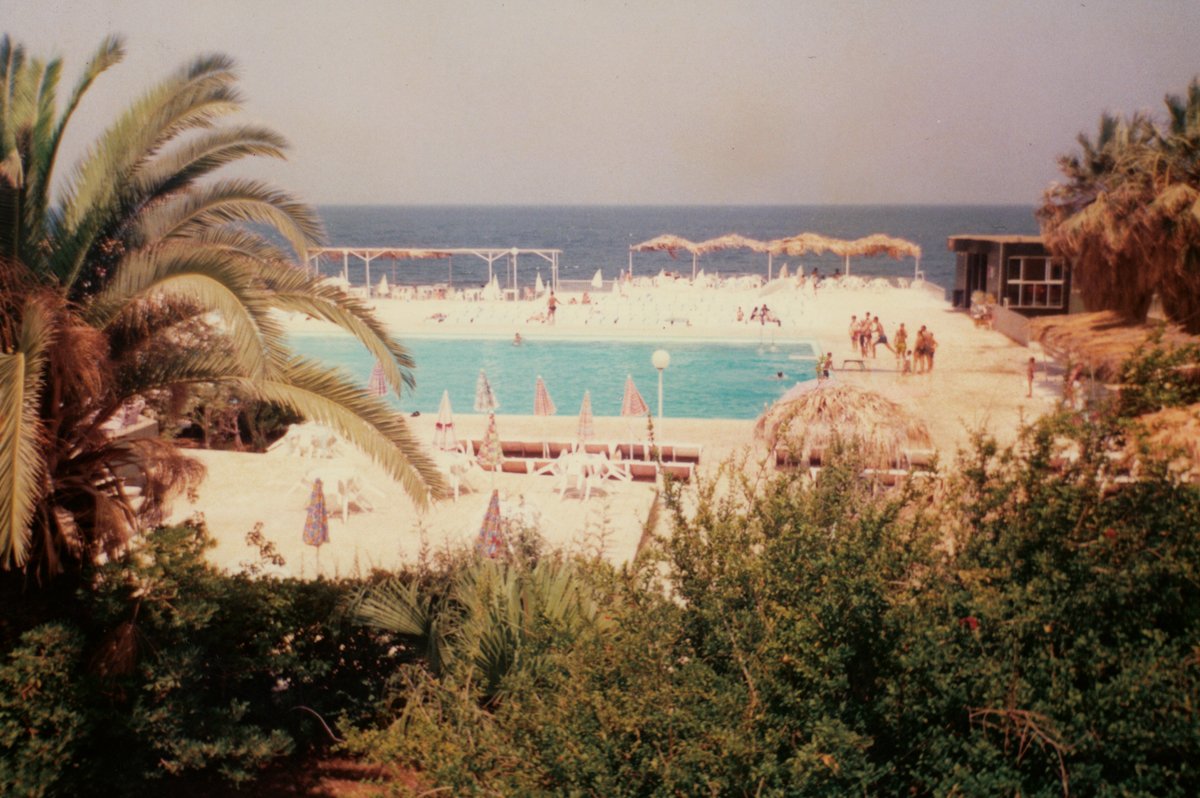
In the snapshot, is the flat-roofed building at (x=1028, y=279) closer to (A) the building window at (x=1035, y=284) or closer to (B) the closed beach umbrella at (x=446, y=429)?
(A) the building window at (x=1035, y=284)

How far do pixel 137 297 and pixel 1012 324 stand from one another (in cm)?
2337

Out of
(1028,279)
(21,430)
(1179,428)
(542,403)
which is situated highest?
(1028,279)

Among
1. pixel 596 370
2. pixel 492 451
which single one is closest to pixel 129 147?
pixel 492 451

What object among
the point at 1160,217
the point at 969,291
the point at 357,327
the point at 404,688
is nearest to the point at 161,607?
the point at 404,688

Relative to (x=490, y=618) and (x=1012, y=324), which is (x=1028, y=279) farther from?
(x=490, y=618)

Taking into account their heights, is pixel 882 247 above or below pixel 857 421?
above

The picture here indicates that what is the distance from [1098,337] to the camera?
17.3 m

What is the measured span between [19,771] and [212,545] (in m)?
1.53

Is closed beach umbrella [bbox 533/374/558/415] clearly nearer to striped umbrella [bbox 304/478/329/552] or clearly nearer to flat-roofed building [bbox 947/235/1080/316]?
striped umbrella [bbox 304/478/329/552]

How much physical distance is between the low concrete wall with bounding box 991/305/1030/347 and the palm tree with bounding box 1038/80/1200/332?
2685 millimetres

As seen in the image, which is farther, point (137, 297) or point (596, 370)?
point (596, 370)

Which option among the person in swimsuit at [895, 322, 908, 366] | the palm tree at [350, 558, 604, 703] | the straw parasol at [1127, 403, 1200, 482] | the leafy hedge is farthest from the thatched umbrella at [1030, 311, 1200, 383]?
the palm tree at [350, 558, 604, 703]

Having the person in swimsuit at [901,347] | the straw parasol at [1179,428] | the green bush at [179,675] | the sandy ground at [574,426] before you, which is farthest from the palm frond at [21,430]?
the person in swimsuit at [901,347]

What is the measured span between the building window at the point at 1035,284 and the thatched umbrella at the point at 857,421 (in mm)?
16460
